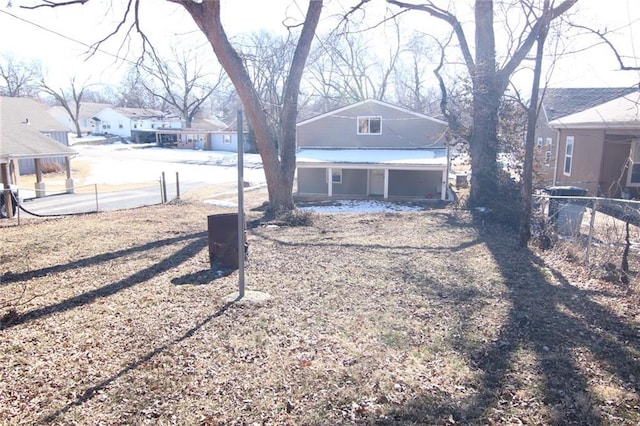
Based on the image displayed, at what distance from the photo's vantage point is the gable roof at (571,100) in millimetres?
20984

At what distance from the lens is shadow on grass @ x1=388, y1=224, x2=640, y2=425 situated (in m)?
3.46

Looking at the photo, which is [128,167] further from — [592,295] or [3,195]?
[592,295]

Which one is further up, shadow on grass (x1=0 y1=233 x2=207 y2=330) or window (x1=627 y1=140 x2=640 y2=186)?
window (x1=627 y1=140 x2=640 y2=186)

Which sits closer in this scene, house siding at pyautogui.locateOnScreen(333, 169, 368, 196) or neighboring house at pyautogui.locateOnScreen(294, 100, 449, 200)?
neighboring house at pyautogui.locateOnScreen(294, 100, 449, 200)

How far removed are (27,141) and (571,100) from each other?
1105 inches

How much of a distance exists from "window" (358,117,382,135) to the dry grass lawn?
16977 mm

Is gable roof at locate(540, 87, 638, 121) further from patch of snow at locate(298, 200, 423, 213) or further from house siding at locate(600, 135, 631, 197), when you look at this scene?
patch of snow at locate(298, 200, 423, 213)

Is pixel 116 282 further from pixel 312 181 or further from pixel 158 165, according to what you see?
pixel 158 165

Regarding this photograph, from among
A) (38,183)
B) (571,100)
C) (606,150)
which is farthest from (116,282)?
(571,100)

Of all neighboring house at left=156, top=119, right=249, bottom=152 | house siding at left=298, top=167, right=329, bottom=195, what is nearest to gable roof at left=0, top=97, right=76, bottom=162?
house siding at left=298, top=167, right=329, bottom=195

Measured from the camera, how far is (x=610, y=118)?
50.4ft

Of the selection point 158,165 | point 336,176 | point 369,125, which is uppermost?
point 369,125

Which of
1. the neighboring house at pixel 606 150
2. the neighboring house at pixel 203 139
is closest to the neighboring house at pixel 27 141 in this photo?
the neighboring house at pixel 606 150

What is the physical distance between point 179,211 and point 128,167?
29508 millimetres
